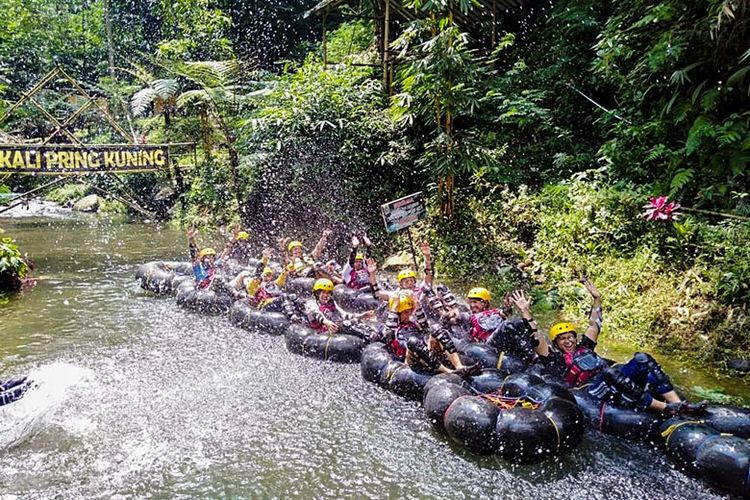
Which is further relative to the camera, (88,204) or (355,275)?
(88,204)

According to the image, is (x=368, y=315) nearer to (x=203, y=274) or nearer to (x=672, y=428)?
(x=203, y=274)

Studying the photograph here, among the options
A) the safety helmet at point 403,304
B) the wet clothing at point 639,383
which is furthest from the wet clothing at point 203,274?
the wet clothing at point 639,383

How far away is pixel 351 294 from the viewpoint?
1030 cm

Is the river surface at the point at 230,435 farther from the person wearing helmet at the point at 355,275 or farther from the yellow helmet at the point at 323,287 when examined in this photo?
the person wearing helmet at the point at 355,275

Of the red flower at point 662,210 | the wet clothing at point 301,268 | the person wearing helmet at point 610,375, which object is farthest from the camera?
the wet clothing at point 301,268

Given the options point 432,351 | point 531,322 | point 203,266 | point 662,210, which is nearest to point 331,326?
point 432,351

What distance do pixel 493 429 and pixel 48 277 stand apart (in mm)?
12603

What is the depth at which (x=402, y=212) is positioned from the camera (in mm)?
10172

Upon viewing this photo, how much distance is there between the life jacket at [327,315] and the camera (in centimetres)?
854

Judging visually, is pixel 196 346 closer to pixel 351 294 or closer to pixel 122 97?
pixel 351 294

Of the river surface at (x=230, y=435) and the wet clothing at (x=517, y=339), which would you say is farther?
the wet clothing at (x=517, y=339)

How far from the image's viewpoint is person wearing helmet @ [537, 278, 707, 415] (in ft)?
18.5

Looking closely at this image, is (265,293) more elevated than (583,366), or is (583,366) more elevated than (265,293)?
(265,293)

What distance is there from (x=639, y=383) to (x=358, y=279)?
5918 millimetres
